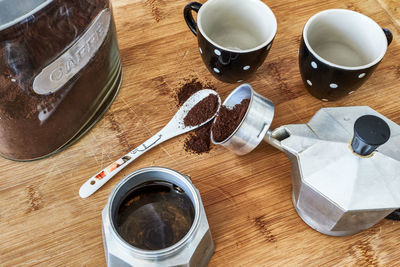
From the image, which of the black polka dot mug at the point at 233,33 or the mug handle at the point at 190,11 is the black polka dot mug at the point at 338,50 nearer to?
the black polka dot mug at the point at 233,33

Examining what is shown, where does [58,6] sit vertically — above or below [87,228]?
above

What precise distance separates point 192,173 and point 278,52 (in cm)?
32

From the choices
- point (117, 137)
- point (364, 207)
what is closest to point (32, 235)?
point (117, 137)

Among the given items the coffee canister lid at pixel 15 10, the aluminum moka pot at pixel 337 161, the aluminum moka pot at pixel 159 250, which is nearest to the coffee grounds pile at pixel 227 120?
the aluminum moka pot at pixel 337 161

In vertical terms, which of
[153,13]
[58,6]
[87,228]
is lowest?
[87,228]

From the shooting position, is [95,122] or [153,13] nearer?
[95,122]

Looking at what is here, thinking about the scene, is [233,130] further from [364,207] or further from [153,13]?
[153,13]

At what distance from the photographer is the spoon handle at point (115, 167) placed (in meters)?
0.67

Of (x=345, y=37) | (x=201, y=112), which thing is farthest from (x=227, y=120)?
(x=345, y=37)

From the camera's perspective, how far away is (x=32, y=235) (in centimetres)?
63

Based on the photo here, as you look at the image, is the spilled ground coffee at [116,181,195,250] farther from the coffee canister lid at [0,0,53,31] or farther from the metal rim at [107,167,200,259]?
the coffee canister lid at [0,0,53,31]

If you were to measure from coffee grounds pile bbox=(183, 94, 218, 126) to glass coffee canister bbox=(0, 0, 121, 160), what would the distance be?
0.15 m

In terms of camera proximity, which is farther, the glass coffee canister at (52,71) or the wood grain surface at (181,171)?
the wood grain surface at (181,171)

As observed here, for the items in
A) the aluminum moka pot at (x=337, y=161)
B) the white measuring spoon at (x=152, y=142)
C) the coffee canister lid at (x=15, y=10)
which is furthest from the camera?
the white measuring spoon at (x=152, y=142)
